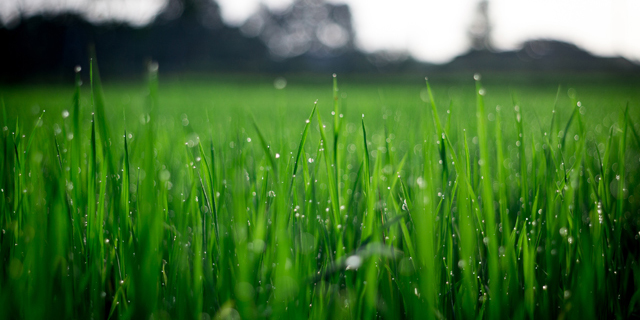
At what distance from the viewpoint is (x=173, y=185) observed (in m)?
0.96

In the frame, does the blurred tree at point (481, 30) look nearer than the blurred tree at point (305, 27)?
No

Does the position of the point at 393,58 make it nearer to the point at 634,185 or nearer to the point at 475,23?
the point at 475,23

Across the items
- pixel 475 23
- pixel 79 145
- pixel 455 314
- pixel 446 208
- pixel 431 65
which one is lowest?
pixel 455 314

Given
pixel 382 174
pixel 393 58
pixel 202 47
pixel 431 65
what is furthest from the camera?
pixel 393 58

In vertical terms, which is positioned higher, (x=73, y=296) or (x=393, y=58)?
(x=393, y=58)

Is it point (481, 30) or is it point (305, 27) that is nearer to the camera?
point (305, 27)

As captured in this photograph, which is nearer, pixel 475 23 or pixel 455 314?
pixel 455 314

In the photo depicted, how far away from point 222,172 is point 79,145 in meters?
0.28

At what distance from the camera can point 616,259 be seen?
0.52m

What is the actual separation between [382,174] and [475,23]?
33.4 meters

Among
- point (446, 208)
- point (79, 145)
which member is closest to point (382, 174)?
point (446, 208)

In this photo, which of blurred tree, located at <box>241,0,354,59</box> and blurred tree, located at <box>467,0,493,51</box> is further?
blurred tree, located at <box>467,0,493,51</box>

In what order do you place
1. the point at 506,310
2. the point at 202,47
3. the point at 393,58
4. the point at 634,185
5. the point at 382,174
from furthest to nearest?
the point at 393,58 < the point at 202,47 < the point at 634,185 < the point at 382,174 < the point at 506,310

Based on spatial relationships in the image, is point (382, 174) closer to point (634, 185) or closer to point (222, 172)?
point (222, 172)
